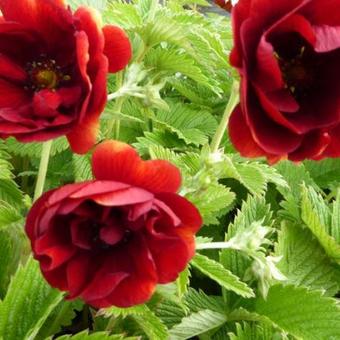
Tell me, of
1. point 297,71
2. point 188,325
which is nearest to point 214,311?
point 188,325

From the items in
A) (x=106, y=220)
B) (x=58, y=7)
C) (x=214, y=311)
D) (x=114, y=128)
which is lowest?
(x=214, y=311)

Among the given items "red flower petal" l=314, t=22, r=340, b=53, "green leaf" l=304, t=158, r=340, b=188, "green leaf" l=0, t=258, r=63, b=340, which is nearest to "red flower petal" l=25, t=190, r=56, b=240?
"green leaf" l=0, t=258, r=63, b=340

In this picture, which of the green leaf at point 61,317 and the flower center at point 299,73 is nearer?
the flower center at point 299,73

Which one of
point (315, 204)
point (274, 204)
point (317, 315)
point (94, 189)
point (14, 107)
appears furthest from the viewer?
point (274, 204)

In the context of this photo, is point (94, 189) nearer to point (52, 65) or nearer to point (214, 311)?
point (52, 65)

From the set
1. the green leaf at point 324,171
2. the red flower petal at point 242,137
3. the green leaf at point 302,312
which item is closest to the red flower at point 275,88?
the red flower petal at point 242,137

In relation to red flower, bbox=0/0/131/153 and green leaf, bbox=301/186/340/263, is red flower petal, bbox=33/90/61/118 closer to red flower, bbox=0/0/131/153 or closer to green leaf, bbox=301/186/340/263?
red flower, bbox=0/0/131/153

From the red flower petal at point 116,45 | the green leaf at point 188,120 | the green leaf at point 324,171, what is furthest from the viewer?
the green leaf at point 324,171

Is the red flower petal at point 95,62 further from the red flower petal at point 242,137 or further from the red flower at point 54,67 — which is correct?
the red flower petal at point 242,137
